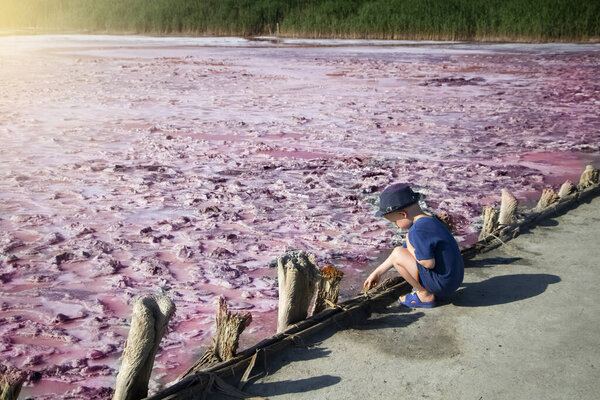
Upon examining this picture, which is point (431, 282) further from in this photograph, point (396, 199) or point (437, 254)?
point (396, 199)

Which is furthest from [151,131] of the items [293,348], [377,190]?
[293,348]

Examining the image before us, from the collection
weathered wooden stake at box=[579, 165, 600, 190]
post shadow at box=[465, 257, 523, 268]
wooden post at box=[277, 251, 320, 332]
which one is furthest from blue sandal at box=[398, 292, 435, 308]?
weathered wooden stake at box=[579, 165, 600, 190]

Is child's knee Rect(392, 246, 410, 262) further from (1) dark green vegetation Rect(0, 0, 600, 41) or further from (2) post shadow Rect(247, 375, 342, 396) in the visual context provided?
(1) dark green vegetation Rect(0, 0, 600, 41)

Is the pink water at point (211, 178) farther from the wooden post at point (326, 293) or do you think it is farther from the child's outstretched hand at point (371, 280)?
the child's outstretched hand at point (371, 280)

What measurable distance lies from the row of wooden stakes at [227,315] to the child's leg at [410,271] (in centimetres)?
33

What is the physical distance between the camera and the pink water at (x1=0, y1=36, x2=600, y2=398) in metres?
3.99

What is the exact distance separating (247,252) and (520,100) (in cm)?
893

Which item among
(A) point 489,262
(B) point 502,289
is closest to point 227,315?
(B) point 502,289

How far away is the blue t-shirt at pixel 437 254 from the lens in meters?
3.46

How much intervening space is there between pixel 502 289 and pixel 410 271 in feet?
2.02

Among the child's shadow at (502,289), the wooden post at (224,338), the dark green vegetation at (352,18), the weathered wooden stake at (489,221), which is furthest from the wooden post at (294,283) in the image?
the dark green vegetation at (352,18)

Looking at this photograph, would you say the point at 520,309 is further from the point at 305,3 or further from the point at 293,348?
the point at 305,3

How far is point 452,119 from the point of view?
1035 centimetres

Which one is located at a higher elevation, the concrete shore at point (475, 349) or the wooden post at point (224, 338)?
the wooden post at point (224, 338)
